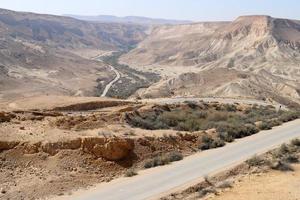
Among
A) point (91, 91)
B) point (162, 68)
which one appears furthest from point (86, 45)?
point (91, 91)

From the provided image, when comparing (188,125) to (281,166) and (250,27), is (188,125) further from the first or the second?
(250,27)

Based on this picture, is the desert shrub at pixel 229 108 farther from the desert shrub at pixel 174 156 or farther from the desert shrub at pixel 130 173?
the desert shrub at pixel 130 173

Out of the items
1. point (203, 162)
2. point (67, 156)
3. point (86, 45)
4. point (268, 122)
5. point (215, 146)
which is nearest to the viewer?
point (67, 156)

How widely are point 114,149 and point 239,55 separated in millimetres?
109732

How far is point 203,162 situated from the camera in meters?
24.2

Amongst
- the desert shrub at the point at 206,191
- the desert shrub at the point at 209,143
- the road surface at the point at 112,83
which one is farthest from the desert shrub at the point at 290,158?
the road surface at the point at 112,83

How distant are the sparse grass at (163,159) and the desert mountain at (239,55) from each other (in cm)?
5116

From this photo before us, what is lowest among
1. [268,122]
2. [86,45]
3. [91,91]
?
[86,45]

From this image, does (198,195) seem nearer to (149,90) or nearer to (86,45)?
(149,90)

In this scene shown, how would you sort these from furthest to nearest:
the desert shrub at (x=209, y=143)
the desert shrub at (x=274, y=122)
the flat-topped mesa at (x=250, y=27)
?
the flat-topped mesa at (x=250, y=27) → the desert shrub at (x=274, y=122) → the desert shrub at (x=209, y=143)

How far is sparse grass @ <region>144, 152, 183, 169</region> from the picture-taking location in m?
23.4

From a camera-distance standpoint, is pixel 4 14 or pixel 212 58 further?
pixel 4 14

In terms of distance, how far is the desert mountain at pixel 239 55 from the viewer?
82.4 metres

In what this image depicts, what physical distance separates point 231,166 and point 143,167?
3873 millimetres
